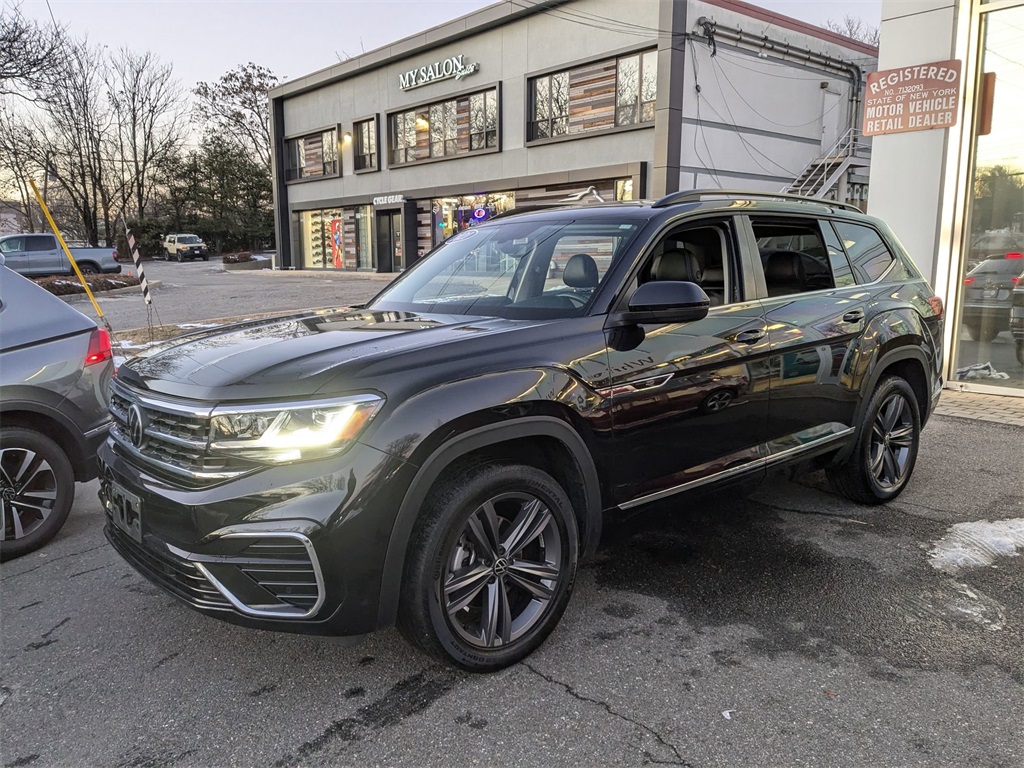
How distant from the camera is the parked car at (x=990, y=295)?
26.3ft

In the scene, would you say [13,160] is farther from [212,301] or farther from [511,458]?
[511,458]

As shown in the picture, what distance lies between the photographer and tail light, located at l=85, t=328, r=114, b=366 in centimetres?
434

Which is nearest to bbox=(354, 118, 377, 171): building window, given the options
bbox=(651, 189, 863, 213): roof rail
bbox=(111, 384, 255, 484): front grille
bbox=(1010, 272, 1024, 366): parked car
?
bbox=(1010, 272, 1024, 366): parked car

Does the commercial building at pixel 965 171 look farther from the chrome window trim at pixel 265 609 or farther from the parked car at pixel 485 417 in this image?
the chrome window trim at pixel 265 609

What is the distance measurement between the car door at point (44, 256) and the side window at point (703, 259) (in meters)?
28.4

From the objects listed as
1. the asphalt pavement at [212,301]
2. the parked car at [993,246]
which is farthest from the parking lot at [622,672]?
the asphalt pavement at [212,301]

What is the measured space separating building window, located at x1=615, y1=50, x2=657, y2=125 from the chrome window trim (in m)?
20.0

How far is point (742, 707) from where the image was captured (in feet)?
8.51

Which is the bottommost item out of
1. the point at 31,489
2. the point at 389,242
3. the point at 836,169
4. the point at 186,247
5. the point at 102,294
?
the point at 31,489

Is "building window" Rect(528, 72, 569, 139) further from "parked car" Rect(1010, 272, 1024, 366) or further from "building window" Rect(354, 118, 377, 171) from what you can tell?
"parked car" Rect(1010, 272, 1024, 366)

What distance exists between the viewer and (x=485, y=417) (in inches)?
105

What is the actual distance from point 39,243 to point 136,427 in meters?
29.4

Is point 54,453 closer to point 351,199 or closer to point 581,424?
point 581,424

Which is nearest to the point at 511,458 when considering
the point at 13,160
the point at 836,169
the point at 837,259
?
the point at 837,259
